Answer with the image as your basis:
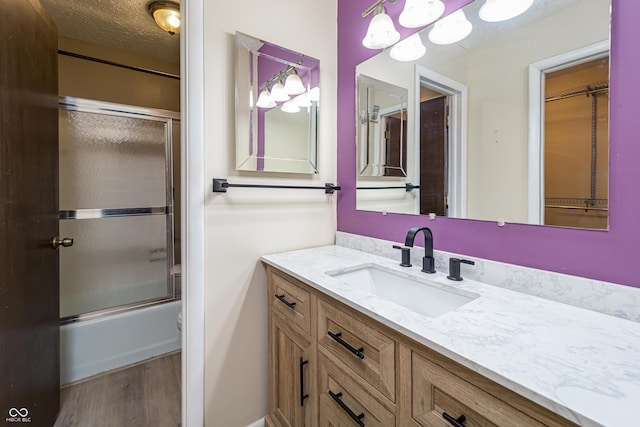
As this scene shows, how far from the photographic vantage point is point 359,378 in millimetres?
786

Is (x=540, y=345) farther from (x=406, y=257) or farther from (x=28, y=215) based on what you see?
(x=28, y=215)

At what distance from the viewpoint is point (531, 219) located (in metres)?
0.89

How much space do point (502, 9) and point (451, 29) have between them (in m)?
0.18

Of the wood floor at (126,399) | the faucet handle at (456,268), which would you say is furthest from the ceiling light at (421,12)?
the wood floor at (126,399)

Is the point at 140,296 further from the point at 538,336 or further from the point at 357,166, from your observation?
the point at 538,336

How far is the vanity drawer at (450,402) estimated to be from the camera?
18.9 inches

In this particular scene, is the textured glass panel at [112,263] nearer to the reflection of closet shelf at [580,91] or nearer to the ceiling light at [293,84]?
the ceiling light at [293,84]

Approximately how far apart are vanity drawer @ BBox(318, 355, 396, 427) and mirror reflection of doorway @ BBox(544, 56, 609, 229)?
0.74 meters

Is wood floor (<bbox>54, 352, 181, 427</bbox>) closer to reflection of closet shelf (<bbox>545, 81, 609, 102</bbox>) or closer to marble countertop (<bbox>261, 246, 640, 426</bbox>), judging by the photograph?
marble countertop (<bbox>261, 246, 640, 426</bbox>)

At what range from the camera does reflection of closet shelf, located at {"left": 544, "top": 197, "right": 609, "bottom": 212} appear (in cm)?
76

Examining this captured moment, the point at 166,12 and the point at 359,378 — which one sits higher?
the point at 166,12

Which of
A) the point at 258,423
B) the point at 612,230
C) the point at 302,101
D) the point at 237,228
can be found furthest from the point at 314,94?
the point at 258,423

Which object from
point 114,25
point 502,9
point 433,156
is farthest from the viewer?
point 114,25

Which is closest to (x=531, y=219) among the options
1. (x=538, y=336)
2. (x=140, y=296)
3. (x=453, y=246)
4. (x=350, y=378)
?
(x=453, y=246)
